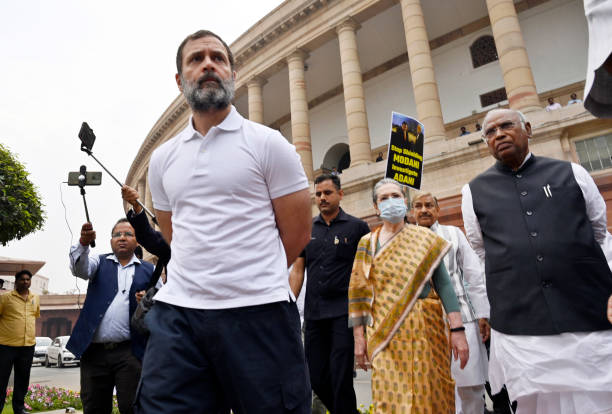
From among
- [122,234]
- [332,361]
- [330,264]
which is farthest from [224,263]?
[122,234]

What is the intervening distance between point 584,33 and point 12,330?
22575 mm

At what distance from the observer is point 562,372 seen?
2.39 m

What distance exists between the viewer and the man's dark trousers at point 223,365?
1.47 meters

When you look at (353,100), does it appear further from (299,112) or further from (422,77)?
(422,77)

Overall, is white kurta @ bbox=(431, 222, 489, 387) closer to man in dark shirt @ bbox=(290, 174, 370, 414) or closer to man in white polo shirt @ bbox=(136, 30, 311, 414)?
man in dark shirt @ bbox=(290, 174, 370, 414)

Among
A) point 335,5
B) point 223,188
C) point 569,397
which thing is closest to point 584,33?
point 335,5

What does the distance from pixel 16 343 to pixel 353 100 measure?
1512 cm

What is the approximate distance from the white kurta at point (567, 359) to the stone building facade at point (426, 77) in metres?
8.97

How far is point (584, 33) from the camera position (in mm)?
17656

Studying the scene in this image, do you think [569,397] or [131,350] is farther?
[131,350]

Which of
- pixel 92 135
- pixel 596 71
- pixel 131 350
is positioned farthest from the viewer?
pixel 131 350

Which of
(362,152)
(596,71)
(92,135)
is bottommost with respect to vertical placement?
(596,71)

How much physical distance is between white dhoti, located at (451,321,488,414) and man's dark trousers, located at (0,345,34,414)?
633 cm

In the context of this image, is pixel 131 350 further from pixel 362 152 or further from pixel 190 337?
pixel 362 152
